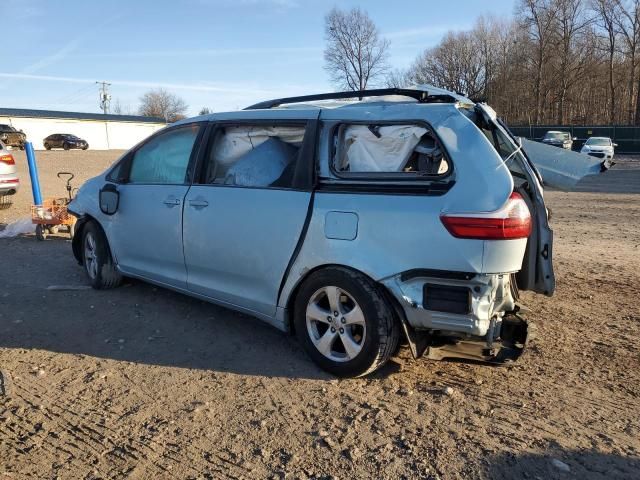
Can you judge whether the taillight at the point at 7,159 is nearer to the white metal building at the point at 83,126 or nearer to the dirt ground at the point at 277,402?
Answer: the dirt ground at the point at 277,402

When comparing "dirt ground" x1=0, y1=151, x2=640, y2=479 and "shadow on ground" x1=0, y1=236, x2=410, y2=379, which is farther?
"shadow on ground" x1=0, y1=236, x2=410, y2=379

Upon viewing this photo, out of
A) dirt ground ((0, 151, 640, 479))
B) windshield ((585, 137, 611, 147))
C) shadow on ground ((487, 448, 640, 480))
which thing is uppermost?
windshield ((585, 137, 611, 147))

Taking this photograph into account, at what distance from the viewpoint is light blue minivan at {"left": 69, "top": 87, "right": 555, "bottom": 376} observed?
3.25 meters

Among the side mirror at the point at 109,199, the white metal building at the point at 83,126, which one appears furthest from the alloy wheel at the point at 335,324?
the white metal building at the point at 83,126

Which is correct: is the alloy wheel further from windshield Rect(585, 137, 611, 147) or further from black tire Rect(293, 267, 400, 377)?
windshield Rect(585, 137, 611, 147)

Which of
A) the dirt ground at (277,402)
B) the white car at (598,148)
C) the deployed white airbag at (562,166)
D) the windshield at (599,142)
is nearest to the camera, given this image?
the dirt ground at (277,402)

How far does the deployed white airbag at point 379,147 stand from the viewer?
11.8 feet

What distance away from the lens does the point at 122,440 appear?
9.82ft

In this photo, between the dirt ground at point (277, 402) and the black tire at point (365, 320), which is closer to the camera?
the dirt ground at point (277, 402)

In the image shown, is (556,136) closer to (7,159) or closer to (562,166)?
(7,159)

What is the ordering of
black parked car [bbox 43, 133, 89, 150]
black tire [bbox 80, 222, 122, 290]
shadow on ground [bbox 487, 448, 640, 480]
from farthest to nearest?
black parked car [bbox 43, 133, 89, 150], black tire [bbox 80, 222, 122, 290], shadow on ground [bbox 487, 448, 640, 480]

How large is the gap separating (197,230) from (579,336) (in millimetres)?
3195

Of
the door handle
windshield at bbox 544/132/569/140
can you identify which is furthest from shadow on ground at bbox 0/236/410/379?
windshield at bbox 544/132/569/140

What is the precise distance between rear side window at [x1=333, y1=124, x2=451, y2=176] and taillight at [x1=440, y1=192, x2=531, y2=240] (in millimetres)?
349
